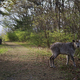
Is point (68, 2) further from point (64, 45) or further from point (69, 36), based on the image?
point (64, 45)

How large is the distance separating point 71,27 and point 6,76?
5899mm

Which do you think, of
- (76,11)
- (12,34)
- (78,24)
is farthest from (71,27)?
(12,34)

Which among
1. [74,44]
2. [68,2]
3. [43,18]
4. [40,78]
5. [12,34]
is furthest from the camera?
[12,34]

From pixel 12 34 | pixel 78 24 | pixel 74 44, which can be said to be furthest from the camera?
pixel 12 34

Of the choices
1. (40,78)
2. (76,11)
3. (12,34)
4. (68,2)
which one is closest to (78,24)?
(76,11)

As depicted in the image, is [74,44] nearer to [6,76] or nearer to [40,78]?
[40,78]

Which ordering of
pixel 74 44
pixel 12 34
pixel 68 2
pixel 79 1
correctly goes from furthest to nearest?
pixel 12 34
pixel 68 2
pixel 79 1
pixel 74 44

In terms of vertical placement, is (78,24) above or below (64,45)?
above

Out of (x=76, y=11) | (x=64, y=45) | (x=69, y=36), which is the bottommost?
(x=64, y=45)

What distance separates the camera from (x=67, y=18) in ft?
27.0

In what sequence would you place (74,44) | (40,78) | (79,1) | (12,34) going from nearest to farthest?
1. (40,78)
2. (74,44)
3. (79,1)
4. (12,34)

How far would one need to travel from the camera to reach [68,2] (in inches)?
371

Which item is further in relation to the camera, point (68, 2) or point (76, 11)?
point (68, 2)

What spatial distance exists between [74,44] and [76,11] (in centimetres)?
327
